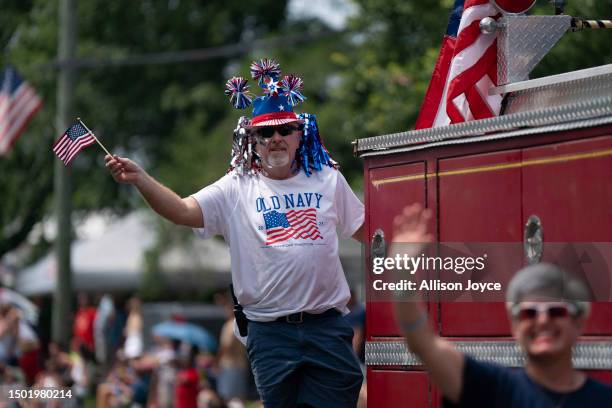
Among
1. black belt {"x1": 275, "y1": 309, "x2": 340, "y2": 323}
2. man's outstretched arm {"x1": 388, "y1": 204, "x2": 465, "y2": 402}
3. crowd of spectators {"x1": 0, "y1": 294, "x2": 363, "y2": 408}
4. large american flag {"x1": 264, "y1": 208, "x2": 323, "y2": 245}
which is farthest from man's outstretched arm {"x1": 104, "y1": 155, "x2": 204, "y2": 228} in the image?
crowd of spectators {"x1": 0, "y1": 294, "x2": 363, "y2": 408}

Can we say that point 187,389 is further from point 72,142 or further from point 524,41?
point 524,41

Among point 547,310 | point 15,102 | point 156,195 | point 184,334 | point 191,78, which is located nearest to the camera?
point 547,310

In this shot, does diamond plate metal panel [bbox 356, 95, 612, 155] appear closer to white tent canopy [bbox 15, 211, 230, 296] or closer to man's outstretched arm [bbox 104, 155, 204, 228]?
man's outstretched arm [bbox 104, 155, 204, 228]

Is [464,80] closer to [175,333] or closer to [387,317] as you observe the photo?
[387,317]

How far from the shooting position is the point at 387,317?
673cm

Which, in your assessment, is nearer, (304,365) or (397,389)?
(397,389)

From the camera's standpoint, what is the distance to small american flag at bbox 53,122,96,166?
756 centimetres

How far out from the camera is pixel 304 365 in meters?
6.83

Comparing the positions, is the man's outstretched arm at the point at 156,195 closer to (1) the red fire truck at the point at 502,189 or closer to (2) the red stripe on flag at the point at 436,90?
(1) the red fire truck at the point at 502,189

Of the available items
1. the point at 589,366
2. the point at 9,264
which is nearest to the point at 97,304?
the point at 9,264

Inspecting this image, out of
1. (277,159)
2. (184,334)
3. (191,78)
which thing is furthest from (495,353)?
(191,78)

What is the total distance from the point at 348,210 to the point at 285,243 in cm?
49

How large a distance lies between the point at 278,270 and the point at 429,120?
1.36 metres

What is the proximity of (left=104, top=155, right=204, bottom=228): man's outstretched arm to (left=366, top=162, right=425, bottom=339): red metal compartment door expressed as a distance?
86 cm
